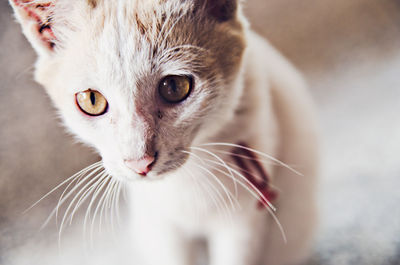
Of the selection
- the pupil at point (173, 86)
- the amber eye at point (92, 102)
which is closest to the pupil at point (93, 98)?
the amber eye at point (92, 102)

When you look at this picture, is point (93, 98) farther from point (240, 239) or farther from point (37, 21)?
point (240, 239)

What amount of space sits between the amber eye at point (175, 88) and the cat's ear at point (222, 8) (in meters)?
0.11

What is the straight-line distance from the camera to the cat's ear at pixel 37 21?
1.58 feet

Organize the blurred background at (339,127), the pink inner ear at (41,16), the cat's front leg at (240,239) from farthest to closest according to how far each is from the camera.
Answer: the cat's front leg at (240,239) < the blurred background at (339,127) < the pink inner ear at (41,16)

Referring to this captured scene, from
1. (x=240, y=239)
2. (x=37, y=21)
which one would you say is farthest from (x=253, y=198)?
(x=37, y=21)

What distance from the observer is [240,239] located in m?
0.70

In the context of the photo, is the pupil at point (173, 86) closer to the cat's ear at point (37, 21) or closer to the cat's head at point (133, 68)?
the cat's head at point (133, 68)

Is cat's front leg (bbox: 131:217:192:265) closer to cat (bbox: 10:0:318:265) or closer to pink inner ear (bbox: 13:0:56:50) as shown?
cat (bbox: 10:0:318:265)

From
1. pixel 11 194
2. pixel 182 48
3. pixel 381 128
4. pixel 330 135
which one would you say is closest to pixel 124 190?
pixel 11 194

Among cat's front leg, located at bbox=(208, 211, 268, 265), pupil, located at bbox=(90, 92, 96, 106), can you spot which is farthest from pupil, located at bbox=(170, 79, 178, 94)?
cat's front leg, located at bbox=(208, 211, 268, 265)

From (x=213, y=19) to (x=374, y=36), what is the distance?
25.9 inches

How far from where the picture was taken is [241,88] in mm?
→ 632

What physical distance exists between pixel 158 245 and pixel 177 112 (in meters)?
0.33

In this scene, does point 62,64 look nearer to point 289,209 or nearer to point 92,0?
point 92,0
